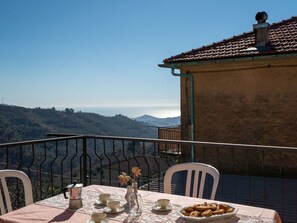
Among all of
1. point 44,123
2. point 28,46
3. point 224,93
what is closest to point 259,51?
point 224,93

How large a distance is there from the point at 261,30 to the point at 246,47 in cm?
62

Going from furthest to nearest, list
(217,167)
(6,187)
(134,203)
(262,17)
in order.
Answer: (262,17) → (217,167) → (6,187) → (134,203)

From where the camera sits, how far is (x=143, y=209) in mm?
2242

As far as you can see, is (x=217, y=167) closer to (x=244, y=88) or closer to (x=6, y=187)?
(x=244, y=88)

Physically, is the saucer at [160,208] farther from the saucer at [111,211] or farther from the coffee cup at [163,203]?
the saucer at [111,211]

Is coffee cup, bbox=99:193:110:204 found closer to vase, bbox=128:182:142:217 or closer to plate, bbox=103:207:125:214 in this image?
plate, bbox=103:207:125:214

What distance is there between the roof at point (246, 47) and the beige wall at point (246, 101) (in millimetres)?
223

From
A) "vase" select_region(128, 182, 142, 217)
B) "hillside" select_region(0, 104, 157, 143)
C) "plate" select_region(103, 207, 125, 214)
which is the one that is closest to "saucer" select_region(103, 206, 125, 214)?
"plate" select_region(103, 207, 125, 214)

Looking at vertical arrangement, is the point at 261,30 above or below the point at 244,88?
above

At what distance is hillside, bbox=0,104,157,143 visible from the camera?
94.0 feet

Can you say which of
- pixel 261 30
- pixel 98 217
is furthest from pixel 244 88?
pixel 98 217

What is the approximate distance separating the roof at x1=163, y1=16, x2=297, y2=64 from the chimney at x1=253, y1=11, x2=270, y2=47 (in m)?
0.15

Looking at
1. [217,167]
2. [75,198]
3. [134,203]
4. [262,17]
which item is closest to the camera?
[134,203]

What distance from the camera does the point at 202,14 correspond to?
10891 millimetres
